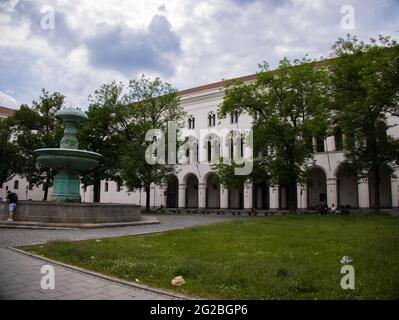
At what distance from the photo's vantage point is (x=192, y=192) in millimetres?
54594

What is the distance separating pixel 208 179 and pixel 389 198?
22309mm

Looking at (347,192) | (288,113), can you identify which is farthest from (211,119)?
(288,113)

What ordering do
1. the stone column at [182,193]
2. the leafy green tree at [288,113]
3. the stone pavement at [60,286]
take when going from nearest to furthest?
the stone pavement at [60,286] < the leafy green tree at [288,113] < the stone column at [182,193]

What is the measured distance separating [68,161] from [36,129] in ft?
85.3

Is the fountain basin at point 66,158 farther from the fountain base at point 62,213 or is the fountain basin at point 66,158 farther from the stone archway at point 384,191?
the stone archway at point 384,191

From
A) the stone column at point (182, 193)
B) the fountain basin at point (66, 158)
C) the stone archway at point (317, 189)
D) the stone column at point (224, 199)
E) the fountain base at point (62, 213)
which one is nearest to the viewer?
the fountain base at point (62, 213)

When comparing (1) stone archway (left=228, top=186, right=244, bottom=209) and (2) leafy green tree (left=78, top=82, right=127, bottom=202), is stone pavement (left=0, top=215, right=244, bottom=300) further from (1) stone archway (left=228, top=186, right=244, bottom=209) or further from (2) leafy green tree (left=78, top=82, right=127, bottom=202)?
(1) stone archway (left=228, top=186, right=244, bottom=209)

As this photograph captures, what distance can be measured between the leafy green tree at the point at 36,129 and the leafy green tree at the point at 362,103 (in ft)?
93.7

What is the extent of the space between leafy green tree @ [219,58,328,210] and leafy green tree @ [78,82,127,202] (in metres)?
13.4

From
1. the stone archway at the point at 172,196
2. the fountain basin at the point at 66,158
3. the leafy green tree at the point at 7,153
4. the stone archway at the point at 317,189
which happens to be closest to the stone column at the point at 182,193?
the stone archway at the point at 172,196

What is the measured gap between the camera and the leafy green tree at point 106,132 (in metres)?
36.8

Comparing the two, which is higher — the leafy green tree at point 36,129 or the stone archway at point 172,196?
the leafy green tree at point 36,129

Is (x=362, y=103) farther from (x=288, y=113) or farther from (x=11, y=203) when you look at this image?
(x=11, y=203)

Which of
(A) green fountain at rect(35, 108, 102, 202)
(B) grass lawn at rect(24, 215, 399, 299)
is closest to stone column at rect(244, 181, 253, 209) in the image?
(A) green fountain at rect(35, 108, 102, 202)
